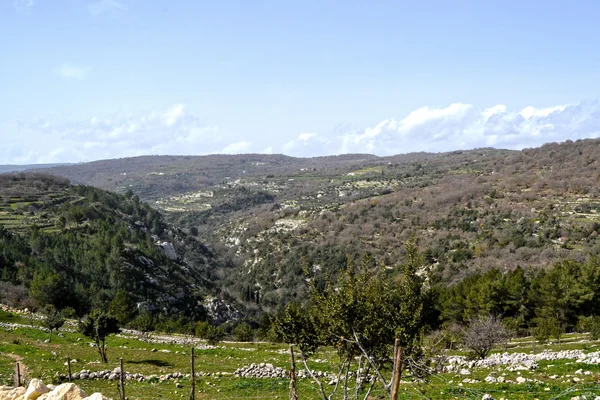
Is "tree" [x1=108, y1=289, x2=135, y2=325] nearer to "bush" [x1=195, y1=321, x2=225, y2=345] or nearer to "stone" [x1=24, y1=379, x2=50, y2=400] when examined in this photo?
"bush" [x1=195, y1=321, x2=225, y2=345]

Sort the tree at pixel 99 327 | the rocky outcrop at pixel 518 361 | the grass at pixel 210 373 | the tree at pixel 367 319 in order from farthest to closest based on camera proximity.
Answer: the tree at pixel 99 327 < the rocky outcrop at pixel 518 361 < the grass at pixel 210 373 < the tree at pixel 367 319

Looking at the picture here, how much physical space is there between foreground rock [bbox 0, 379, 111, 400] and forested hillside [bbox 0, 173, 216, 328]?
45.6 m

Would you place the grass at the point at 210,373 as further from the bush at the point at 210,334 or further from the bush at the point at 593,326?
the bush at the point at 210,334

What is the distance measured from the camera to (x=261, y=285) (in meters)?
110

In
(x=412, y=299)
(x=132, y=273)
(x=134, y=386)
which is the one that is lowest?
(x=132, y=273)

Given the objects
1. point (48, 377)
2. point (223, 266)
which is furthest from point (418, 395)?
point (223, 266)

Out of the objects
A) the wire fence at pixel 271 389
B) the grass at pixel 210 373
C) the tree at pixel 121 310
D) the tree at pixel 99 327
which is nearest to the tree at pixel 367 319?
the grass at pixel 210 373

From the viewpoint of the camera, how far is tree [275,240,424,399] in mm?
10164

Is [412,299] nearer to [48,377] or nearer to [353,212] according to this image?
[48,377]

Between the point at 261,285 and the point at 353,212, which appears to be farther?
the point at 353,212

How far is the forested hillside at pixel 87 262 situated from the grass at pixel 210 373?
23279 millimetres

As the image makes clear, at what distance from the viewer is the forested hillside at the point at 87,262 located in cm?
5994

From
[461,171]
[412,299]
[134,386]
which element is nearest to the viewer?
[412,299]

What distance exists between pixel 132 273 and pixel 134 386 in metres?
70.9
